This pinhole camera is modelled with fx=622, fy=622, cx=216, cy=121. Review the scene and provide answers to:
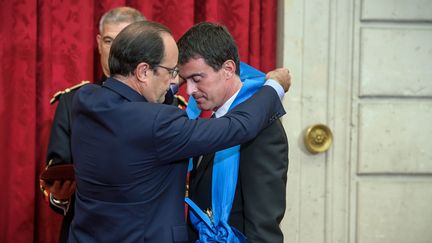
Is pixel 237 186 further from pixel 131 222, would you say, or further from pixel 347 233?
pixel 347 233

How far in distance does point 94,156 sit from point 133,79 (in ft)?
0.81

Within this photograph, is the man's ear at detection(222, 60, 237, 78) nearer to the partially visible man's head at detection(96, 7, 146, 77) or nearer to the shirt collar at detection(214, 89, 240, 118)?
the shirt collar at detection(214, 89, 240, 118)

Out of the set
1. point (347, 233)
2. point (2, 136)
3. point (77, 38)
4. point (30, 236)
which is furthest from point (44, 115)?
point (347, 233)

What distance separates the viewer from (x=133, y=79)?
1802 millimetres

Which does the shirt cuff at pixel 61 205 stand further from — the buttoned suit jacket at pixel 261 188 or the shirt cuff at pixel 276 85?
the shirt cuff at pixel 276 85

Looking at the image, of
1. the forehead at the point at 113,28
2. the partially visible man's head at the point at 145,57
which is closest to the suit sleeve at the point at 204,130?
the partially visible man's head at the point at 145,57

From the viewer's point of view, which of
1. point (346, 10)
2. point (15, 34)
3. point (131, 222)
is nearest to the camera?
point (131, 222)

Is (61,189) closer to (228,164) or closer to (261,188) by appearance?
(228,164)

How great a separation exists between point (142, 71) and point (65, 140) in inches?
37.7

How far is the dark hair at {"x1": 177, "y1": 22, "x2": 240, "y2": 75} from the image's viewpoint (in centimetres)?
199

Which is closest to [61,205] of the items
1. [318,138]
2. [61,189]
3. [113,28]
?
[61,189]

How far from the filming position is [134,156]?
1.73 m

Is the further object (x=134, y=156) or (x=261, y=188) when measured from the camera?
(x=261, y=188)

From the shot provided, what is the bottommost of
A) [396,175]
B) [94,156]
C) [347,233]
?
[347,233]
